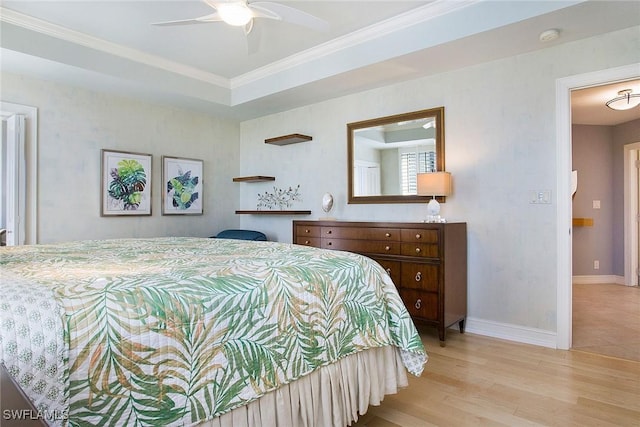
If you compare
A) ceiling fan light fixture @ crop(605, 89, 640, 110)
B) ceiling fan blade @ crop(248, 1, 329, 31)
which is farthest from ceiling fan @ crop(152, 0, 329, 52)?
ceiling fan light fixture @ crop(605, 89, 640, 110)

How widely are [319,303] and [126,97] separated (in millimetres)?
3730

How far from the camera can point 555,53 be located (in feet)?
9.21

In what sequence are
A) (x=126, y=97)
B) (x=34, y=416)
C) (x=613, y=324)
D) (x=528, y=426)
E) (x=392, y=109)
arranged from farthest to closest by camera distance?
(x=126, y=97), (x=392, y=109), (x=613, y=324), (x=528, y=426), (x=34, y=416)

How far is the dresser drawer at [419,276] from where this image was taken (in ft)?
9.40

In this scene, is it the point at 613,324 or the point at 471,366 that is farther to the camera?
the point at 613,324

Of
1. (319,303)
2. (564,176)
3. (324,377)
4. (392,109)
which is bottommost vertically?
(324,377)

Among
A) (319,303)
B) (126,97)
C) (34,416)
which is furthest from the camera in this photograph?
(126,97)

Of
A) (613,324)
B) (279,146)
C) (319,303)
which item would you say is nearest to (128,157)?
(279,146)

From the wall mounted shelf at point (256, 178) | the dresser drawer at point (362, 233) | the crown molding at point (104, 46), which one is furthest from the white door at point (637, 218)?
the crown molding at point (104, 46)

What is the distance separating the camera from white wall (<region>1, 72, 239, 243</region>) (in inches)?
137

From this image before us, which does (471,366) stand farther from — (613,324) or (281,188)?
(281,188)

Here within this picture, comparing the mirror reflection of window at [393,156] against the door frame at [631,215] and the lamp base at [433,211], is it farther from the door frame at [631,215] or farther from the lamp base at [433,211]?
the door frame at [631,215]

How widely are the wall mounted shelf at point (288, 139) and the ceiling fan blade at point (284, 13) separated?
74.5 inches

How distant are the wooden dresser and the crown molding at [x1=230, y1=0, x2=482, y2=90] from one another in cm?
162
